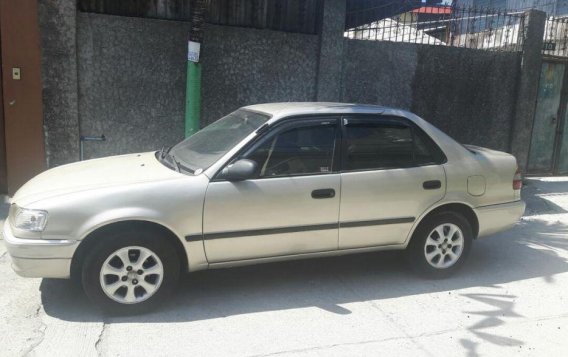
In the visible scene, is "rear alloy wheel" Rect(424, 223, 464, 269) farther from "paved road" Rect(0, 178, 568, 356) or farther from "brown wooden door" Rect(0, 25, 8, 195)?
"brown wooden door" Rect(0, 25, 8, 195)

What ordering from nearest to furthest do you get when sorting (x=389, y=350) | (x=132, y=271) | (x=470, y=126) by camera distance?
(x=389, y=350) → (x=132, y=271) → (x=470, y=126)

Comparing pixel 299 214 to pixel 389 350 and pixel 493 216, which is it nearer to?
pixel 389 350

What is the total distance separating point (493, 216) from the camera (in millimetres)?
5090

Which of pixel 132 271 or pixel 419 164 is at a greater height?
pixel 419 164

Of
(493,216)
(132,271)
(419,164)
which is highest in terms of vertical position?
(419,164)

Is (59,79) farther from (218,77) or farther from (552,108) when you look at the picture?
(552,108)

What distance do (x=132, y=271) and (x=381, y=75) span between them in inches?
219

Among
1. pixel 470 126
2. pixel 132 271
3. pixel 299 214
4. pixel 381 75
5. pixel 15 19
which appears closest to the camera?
pixel 132 271

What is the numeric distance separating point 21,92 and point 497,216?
5726 millimetres

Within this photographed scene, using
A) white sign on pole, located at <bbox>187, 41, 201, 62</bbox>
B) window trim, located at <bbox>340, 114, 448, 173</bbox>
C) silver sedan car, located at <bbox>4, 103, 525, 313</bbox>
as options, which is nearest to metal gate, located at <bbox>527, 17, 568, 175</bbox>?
silver sedan car, located at <bbox>4, 103, 525, 313</bbox>

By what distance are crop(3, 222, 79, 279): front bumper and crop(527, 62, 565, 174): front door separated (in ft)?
27.6

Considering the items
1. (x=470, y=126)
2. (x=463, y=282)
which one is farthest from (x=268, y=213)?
(x=470, y=126)

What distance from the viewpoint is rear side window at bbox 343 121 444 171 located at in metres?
4.65

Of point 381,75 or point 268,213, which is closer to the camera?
point 268,213
